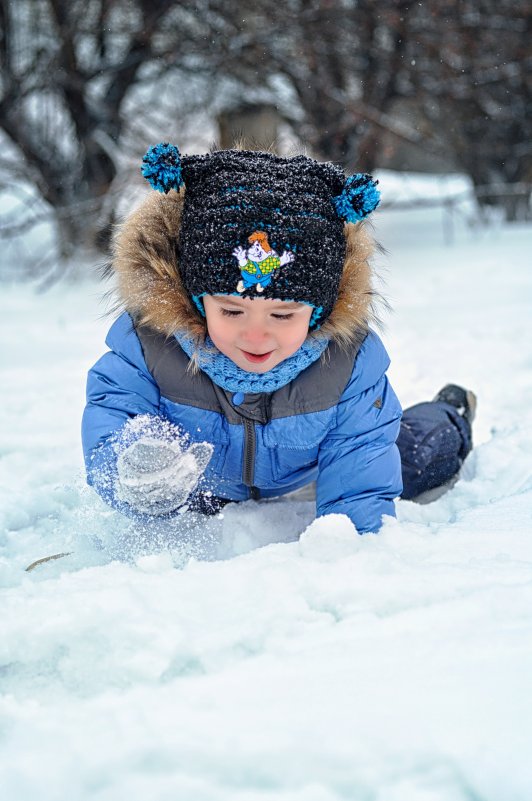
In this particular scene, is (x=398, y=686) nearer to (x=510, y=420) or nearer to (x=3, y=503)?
(x=3, y=503)

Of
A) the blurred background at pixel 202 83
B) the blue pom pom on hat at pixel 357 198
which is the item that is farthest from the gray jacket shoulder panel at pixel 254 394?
the blurred background at pixel 202 83

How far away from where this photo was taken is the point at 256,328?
1.81 metres

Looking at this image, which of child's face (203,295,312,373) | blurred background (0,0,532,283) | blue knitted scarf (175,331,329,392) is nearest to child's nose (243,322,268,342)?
child's face (203,295,312,373)

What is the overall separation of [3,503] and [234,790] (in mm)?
1396

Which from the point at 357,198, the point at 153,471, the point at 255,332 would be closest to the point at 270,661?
the point at 153,471

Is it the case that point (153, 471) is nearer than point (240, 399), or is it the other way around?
point (153, 471)

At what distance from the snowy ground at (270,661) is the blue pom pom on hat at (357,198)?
0.69 metres

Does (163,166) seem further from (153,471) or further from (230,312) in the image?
(153,471)

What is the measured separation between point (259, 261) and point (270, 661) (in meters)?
0.86

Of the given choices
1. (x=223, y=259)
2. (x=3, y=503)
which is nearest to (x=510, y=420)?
(x=223, y=259)

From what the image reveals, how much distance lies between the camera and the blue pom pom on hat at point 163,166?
1.81 meters

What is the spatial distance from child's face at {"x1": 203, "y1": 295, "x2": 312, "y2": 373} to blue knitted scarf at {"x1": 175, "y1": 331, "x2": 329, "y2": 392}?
0.14 feet

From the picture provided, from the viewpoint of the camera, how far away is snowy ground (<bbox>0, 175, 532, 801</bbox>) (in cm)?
102

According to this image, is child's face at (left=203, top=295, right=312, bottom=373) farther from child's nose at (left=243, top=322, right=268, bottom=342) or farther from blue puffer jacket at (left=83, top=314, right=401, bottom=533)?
blue puffer jacket at (left=83, top=314, right=401, bottom=533)
